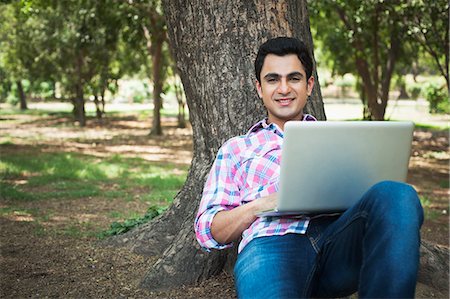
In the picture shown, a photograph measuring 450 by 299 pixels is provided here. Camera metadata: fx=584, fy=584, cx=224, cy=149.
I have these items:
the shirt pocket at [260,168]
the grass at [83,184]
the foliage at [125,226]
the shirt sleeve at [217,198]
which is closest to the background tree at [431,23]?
the grass at [83,184]

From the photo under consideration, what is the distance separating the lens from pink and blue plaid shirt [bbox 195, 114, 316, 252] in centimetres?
278

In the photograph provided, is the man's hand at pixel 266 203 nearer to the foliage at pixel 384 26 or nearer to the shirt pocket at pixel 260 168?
the shirt pocket at pixel 260 168

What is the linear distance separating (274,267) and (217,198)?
Answer: 0.48 metres

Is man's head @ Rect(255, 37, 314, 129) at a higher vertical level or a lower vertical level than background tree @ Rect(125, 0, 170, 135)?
lower

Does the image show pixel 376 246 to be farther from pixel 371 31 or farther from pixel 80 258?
pixel 371 31

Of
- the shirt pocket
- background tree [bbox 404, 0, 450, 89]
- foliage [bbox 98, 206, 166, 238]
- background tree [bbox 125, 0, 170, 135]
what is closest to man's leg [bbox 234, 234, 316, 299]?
the shirt pocket

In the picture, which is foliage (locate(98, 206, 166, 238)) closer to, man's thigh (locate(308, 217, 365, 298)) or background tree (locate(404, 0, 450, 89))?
man's thigh (locate(308, 217, 365, 298))

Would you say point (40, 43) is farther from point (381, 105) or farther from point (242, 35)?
point (242, 35)

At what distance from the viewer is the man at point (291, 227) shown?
2.31 meters

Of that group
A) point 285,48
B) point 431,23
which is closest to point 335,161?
point 285,48

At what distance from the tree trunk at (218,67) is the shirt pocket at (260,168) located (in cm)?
105

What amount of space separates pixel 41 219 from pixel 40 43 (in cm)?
1898

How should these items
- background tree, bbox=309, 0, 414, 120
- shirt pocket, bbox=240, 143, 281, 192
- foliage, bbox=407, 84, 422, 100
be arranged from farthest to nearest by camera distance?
foliage, bbox=407, 84, 422, 100 → background tree, bbox=309, 0, 414, 120 → shirt pocket, bbox=240, 143, 281, 192

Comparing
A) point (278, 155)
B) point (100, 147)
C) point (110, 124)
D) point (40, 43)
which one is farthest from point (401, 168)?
point (110, 124)
